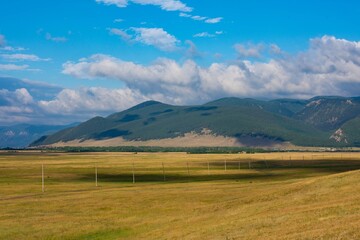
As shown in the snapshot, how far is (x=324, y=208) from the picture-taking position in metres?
42.3

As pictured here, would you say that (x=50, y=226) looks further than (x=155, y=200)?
No

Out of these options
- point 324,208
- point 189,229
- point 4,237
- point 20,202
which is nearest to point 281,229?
point 324,208

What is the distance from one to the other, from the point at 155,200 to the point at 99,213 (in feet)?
43.2

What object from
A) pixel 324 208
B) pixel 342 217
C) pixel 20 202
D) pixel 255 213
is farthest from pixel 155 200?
pixel 342 217

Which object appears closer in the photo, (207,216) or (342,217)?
(342,217)

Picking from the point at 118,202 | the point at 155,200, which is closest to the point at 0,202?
the point at 118,202

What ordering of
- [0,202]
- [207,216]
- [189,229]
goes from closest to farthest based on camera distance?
[189,229] < [207,216] < [0,202]

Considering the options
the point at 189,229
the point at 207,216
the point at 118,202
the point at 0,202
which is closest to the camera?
the point at 189,229

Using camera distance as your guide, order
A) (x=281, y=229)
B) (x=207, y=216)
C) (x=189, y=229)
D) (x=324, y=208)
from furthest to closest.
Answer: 1. (x=207, y=216)
2. (x=189, y=229)
3. (x=324, y=208)
4. (x=281, y=229)

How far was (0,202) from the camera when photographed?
7881 centimetres

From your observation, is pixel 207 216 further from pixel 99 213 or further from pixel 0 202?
pixel 0 202

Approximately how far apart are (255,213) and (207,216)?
618 cm

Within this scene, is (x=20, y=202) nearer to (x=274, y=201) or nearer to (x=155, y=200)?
(x=155, y=200)

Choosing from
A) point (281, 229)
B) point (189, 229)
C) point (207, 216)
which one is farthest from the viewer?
point (207, 216)
